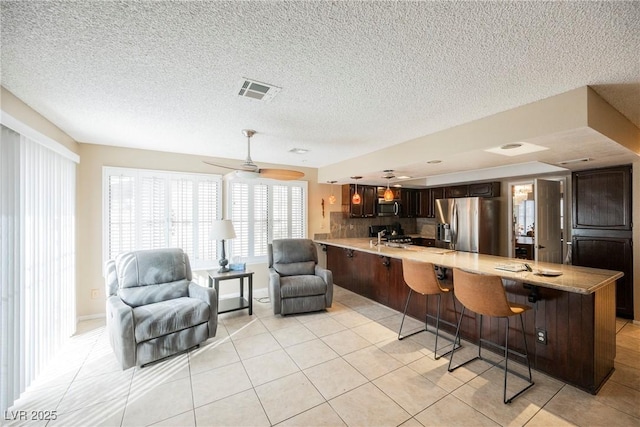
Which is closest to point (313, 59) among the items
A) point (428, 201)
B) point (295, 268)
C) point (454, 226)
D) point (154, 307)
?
point (154, 307)

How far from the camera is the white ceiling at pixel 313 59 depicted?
52.1 inches

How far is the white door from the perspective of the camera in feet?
13.0

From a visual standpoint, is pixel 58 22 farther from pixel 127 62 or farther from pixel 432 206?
pixel 432 206

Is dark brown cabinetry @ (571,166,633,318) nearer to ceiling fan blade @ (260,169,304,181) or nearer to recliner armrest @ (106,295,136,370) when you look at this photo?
ceiling fan blade @ (260,169,304,181)

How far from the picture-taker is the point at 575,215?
13.0 ft

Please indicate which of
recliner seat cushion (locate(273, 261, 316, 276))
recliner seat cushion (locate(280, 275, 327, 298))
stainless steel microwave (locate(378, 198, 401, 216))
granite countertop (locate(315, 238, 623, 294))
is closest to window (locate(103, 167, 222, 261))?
recliner seat cushion (locate(273, 261, 316, 276))

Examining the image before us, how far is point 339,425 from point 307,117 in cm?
261

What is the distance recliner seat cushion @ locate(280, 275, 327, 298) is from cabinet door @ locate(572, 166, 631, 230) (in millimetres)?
3868

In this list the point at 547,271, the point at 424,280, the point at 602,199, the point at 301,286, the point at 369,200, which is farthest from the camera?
the point at 369,200

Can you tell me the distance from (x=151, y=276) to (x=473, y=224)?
5.47m

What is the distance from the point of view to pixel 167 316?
2711 millimetres

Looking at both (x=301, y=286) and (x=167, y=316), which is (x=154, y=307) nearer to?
(x=167, y=316)

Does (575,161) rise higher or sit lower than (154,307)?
higher

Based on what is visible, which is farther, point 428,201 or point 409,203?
point 409,203
